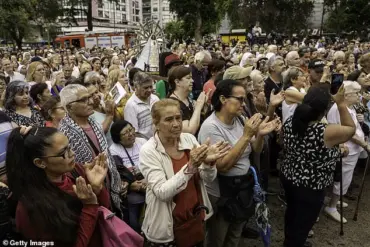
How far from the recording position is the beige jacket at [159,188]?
215 cm

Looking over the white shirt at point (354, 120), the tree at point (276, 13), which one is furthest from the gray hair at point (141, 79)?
the tree at point (276, 13)

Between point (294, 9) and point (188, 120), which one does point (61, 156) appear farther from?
point (294, 9)

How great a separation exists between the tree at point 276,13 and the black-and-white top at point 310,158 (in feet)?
134

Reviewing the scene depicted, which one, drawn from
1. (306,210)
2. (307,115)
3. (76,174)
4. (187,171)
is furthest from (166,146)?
(306,210)

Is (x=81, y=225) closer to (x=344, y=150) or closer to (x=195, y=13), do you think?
(x=344, y=150)

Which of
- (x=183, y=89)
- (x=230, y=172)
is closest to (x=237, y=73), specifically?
(x=183, y=89)

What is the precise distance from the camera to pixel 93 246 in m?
1.97

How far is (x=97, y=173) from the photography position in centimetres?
210

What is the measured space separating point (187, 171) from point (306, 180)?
1429mm

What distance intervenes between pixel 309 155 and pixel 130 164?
1783mm

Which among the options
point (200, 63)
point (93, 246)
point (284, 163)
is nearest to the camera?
point (93, 246)

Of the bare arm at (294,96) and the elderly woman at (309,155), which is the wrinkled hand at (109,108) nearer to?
the elderly woman at (309,155)

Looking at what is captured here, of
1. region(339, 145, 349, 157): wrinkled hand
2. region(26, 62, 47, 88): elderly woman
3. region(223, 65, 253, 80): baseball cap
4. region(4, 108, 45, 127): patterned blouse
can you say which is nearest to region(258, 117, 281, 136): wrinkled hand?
region(223, 65, 253, 80): baseball cap

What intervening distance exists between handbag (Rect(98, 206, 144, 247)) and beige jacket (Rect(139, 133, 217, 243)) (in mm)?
296
